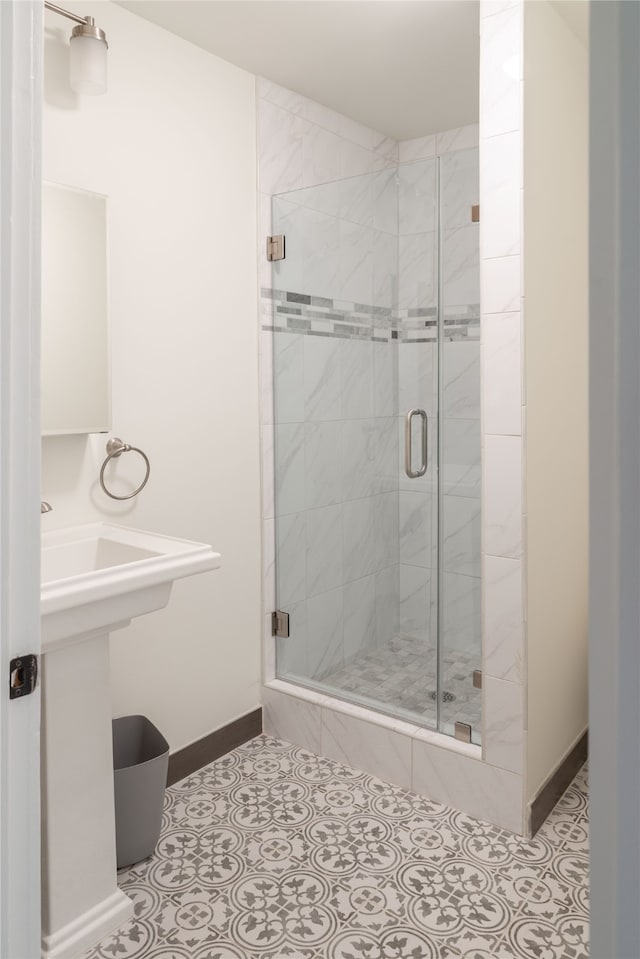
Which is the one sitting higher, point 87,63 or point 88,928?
point 87,63

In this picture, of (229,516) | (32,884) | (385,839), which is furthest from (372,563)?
(32,884)

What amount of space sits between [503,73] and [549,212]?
411 mm

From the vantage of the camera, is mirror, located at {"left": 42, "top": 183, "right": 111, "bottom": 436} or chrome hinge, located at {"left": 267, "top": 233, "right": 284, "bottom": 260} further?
chrome hinge, located at {"left": 267, "top": 233, "right": 284, "bottom": 260}

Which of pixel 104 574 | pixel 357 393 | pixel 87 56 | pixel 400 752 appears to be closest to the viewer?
pixel 104 574

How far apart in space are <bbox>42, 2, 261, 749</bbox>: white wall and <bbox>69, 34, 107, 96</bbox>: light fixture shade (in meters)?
0.12

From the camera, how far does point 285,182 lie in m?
2.78

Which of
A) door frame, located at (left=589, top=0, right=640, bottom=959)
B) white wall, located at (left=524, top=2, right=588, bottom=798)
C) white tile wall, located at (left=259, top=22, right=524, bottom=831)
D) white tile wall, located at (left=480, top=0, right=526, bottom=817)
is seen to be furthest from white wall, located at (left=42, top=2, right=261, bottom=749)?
door frame, located at (left=589, top=0, right=640, bottom=959)

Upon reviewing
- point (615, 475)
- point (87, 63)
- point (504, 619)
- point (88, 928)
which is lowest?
point (88, 928)

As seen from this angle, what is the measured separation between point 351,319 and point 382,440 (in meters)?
0.47

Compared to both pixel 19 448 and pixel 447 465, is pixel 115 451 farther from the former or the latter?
pixel 19 448

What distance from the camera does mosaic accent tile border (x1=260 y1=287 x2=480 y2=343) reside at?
2.35m

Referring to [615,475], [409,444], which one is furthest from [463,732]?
[615,475]

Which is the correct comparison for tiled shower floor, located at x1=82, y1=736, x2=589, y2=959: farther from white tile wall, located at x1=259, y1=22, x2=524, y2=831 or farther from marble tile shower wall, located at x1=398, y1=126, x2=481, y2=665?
marble tile shower wall, located at x1=398, y1=126, x2=481, y2=665

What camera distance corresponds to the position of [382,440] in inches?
102
